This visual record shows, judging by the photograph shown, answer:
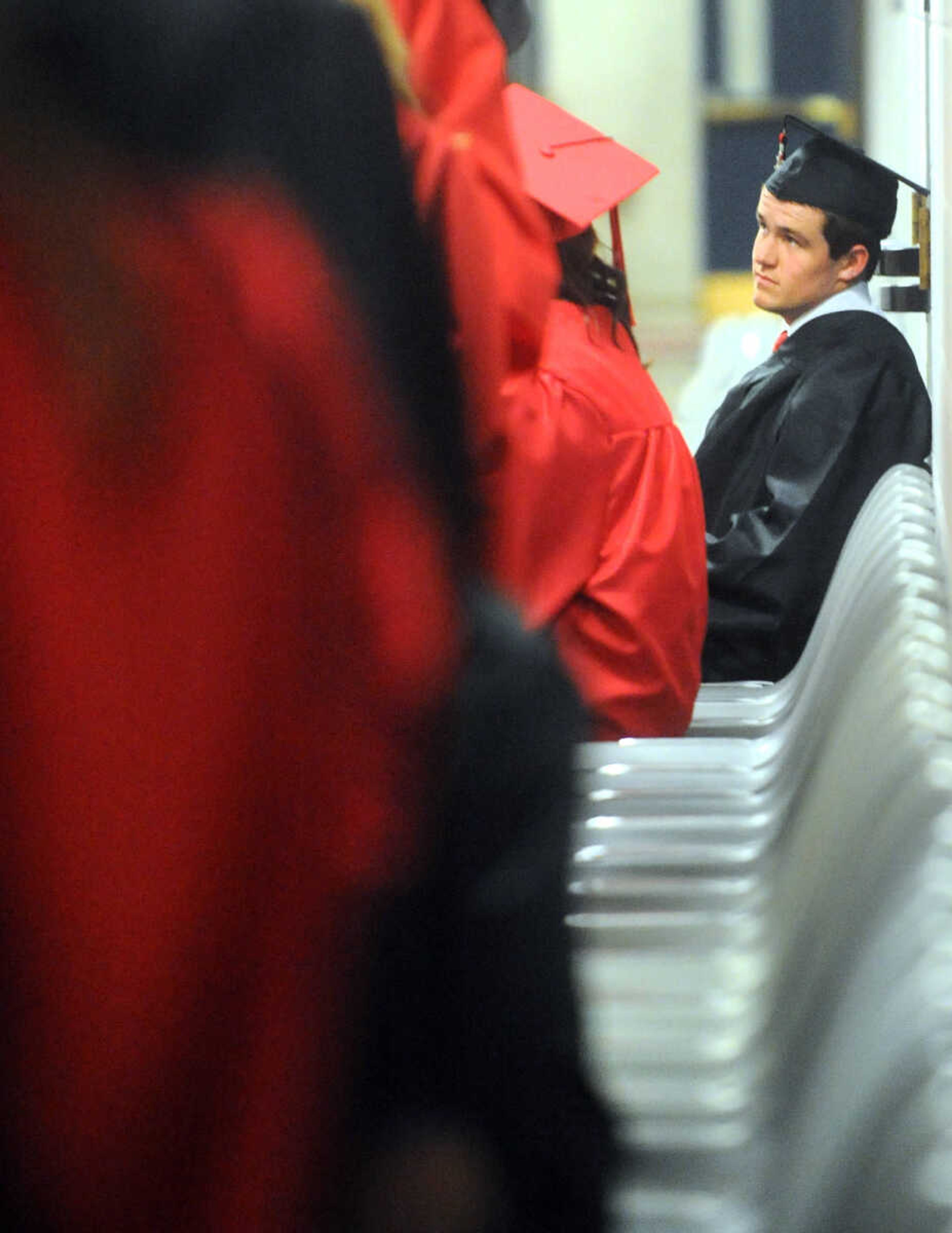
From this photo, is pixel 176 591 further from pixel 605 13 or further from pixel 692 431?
pixel 605 13

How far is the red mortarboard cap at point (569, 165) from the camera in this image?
81.7 inches

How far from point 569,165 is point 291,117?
1.70 metres

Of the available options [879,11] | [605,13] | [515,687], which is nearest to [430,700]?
[515,687]

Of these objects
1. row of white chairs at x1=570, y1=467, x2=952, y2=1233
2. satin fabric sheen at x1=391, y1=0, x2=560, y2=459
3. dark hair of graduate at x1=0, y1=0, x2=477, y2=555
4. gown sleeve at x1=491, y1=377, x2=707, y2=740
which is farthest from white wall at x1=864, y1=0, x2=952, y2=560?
dark hair of graduate at x1=0, y1=0, x2=477, y2=555

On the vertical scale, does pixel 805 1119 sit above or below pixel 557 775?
below

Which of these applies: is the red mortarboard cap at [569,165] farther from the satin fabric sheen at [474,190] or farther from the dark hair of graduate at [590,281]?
the satin fabric sheen at [474,190]

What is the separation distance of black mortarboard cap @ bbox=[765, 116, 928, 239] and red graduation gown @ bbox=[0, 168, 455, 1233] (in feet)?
8.98

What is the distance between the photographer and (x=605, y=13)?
6988mm

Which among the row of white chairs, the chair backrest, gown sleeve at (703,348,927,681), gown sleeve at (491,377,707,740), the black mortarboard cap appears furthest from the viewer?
the black mortarboard cap

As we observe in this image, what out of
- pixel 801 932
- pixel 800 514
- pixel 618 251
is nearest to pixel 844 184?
pixel 800 514

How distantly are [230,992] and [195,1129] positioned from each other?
43mm

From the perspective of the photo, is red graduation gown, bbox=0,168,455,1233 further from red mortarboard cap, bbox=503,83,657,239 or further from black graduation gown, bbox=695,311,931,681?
black graduation gown, bbox=695,311,931,681

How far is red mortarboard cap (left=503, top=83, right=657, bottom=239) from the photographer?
6.81 ft

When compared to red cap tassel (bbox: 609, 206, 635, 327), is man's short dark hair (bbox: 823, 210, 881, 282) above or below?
below
